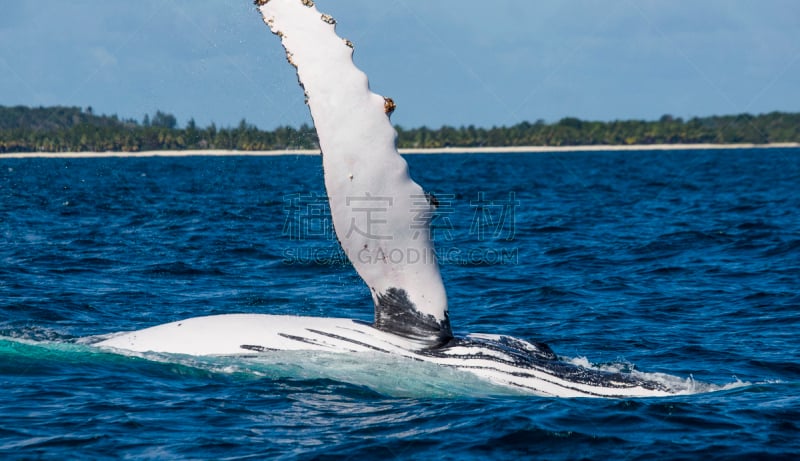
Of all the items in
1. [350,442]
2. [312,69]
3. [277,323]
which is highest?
[312,69]

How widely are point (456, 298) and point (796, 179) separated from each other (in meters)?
46.1

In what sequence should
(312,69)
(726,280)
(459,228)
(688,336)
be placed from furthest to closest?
(459,228)
(726,280)
(688,336)
(312,69)

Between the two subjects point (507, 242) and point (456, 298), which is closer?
point (456, 298)

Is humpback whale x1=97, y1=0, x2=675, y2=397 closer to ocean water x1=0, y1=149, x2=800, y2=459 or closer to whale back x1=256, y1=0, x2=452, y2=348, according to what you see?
whale back x1=256, y1=0, x2=452, y2=348

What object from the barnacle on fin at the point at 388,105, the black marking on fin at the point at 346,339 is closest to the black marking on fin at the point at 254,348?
the black marking on fin at the point at 346,339

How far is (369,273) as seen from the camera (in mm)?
8867

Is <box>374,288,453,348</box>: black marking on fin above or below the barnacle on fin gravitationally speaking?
below

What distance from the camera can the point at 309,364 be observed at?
9.34 meters

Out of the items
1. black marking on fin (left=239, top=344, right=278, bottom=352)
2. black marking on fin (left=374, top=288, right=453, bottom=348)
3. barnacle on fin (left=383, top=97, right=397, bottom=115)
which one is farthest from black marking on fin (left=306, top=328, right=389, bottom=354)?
barnacle on fin (left=383, top=97, right=397, bottom=115)

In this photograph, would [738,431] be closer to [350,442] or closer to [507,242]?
[350,442]

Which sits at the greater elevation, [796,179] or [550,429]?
[796,179]

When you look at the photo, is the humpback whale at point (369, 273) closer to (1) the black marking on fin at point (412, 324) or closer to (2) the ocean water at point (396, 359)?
(1) the black marking on fin at point (412, 324)

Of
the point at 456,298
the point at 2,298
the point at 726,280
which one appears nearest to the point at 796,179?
the point at 726,280

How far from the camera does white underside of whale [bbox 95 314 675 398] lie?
362 inches
